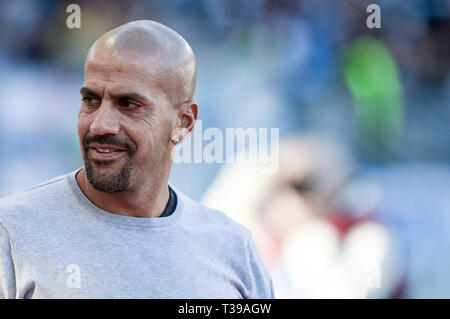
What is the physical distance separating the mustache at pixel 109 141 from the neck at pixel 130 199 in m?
0.12

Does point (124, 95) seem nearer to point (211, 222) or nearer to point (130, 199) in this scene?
point (130, 199)

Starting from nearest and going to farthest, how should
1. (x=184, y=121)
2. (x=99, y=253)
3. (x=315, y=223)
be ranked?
(x=99, y=253), (x=184, y=121), (x=315, y=223)

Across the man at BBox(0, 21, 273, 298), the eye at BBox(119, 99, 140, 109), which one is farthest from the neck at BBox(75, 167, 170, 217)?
the eye at BBox(119, 99, 140, 109)

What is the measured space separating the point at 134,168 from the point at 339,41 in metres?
1.77

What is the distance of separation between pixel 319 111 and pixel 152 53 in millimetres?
1563

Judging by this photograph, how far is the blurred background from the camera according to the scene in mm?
2676

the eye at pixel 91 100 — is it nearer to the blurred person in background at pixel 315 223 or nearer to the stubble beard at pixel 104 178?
the stubble beard at pixel 104 178

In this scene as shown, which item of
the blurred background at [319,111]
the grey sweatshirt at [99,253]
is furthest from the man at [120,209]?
the blurred background at [319,111]

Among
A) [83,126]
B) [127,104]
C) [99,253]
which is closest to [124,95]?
[127,104]

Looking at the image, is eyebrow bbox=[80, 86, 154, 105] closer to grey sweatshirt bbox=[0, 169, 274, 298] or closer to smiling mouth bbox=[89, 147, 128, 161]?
smiling mouth bbox=[89, 147, 128, 161]

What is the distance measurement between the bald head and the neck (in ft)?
0.89

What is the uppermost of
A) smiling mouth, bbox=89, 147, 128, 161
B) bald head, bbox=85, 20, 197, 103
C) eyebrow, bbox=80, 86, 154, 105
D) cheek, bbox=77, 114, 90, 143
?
bald head, bbox=85, 20, 197, 103

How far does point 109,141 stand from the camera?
4.57 ft
